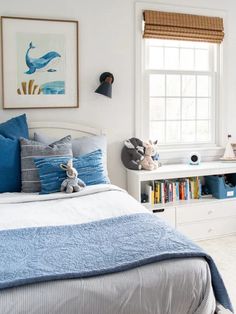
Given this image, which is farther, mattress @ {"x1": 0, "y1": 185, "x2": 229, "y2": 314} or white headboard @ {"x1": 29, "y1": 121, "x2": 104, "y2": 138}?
white headboard @ {"x1": 29, "y1": 121, "x2": 104, "y2": 138}

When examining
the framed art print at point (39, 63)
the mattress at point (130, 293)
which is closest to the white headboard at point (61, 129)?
the framed art print at point (39, 63)

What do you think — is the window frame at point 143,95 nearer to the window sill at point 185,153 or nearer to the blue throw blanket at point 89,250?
the window sill at point 185,153

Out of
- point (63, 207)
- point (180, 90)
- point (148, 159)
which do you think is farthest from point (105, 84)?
point (63, 207)

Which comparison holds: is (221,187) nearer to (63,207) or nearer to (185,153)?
(185,153)

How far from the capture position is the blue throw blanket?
4.66 feet

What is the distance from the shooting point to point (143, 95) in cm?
361

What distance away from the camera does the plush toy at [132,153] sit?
11.2 ft

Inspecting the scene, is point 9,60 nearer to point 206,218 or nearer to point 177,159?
point 177,159

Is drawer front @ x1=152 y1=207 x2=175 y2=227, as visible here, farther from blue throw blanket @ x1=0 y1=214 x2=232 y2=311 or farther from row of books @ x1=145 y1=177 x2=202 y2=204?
blue throw blanket @ x1=0 y1=214 x2=232 y2=311

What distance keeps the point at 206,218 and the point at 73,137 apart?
1.49m

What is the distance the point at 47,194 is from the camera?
2.62m

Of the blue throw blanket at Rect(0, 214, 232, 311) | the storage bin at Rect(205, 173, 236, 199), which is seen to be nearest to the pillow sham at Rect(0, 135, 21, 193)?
the blue throw blanket at Rect(0, 214, 232, 311)

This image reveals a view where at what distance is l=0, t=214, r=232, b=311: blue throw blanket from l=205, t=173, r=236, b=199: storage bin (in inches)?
70.6

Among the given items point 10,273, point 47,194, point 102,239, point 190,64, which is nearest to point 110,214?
point 102,239
